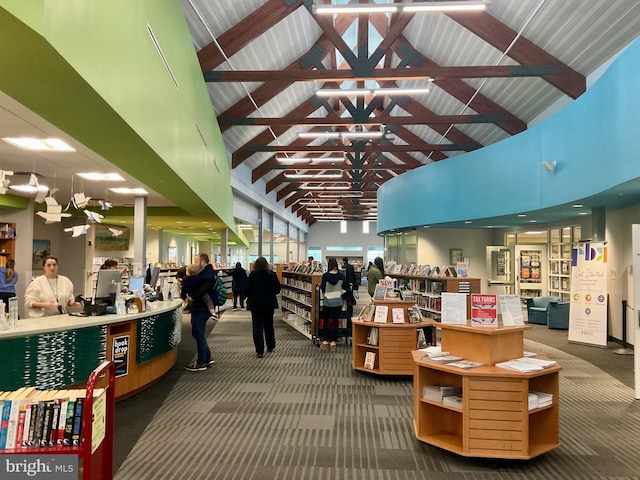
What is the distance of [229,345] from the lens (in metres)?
8.75

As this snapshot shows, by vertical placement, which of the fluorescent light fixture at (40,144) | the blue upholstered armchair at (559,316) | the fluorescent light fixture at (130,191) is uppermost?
the fluorescent light fixture at (40,144)

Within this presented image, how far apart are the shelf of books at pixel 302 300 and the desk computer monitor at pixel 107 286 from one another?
3.71 m

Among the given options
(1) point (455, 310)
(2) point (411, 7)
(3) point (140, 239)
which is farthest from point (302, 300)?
(1) point (455, 310)

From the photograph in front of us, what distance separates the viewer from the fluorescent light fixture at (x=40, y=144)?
16.9 feet

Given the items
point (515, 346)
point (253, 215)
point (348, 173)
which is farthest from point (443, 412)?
point (348, 173)

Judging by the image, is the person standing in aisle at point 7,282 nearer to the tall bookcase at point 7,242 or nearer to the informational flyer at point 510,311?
the tall bookcase at point 7,242

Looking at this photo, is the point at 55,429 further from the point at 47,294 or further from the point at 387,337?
the point at 387,337

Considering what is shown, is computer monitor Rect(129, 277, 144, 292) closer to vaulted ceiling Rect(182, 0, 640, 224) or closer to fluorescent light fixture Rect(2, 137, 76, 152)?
fluorescent light fixture Rect(2, 137, 76, 152)

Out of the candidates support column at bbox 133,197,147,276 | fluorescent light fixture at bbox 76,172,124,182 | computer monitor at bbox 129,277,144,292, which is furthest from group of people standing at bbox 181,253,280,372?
fluorescent light fixture at bbox 76,172,124,182

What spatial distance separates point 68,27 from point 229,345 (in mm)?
6554

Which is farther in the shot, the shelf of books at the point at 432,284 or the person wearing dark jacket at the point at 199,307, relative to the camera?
the shelf of books at the point at 432,284

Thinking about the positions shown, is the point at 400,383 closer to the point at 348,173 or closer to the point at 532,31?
the point at 532,31

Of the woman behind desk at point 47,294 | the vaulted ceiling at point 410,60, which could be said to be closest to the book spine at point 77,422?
the woman behind desk at point 47,294

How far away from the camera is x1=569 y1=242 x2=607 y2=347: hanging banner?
8.51m
